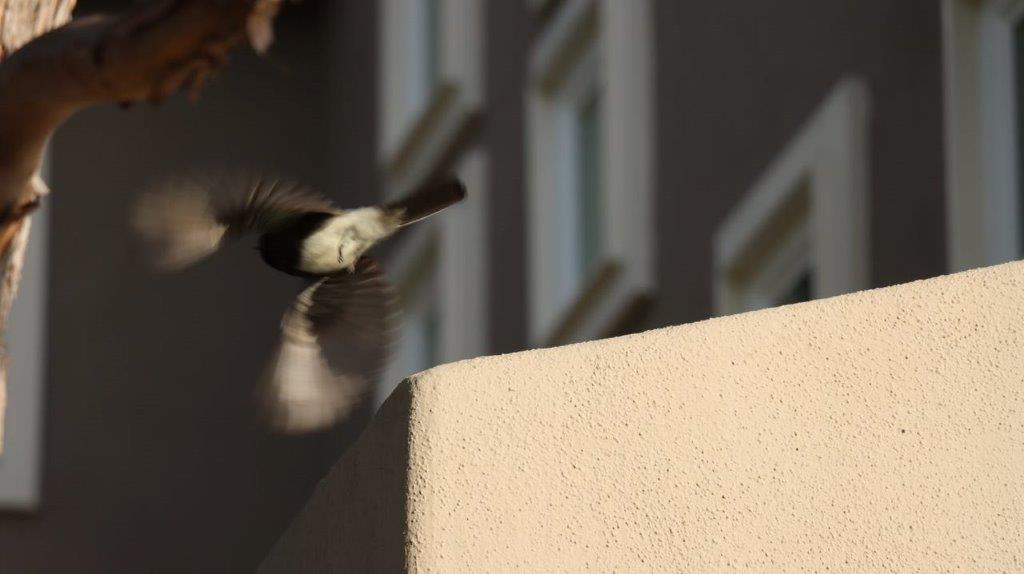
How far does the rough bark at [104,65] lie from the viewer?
12.5 feet

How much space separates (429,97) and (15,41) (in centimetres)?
964

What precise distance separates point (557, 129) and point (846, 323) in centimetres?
916

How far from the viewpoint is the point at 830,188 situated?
899cm

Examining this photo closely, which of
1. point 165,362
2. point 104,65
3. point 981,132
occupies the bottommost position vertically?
point 165,362

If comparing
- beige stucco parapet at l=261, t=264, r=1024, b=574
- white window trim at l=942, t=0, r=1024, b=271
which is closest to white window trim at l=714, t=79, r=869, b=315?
white window trim at l=942, t=0, r=1024, b=271

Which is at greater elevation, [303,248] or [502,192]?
[303,248]

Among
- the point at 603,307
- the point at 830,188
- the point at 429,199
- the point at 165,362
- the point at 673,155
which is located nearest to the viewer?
the point at 429,199

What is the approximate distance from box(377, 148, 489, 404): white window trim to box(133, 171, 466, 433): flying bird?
8623 mm

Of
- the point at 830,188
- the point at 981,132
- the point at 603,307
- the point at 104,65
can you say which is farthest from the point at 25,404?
the point at 104,65

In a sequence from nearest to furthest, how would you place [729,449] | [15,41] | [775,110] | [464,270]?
1. [729,449]
2. [15,41]
3. [775,110]
4. [464,270]

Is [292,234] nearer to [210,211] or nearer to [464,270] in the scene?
[210,211]

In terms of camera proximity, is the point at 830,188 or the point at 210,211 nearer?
the point at 210,211

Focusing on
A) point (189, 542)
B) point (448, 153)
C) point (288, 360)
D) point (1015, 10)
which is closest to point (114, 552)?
point (189, 542)

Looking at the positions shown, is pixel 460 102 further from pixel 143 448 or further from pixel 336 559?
pixel 336 559
